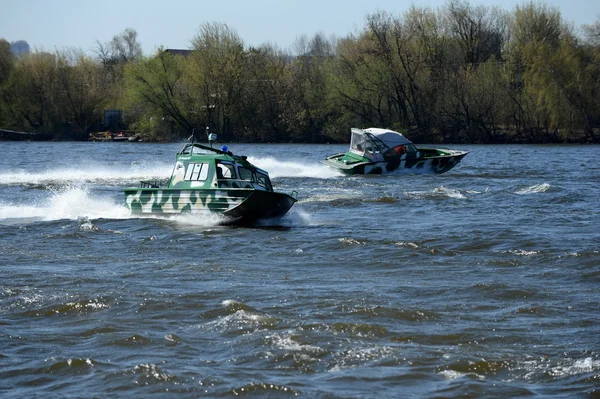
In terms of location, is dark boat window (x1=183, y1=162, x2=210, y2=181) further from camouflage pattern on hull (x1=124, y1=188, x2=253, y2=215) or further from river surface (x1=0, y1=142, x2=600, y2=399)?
river surface (x1=0, y1=142, x2=600, y2=399)

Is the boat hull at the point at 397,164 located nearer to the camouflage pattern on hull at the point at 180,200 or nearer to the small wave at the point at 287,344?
the camouflage pattern on hull at the point at 180,200

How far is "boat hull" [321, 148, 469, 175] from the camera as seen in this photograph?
4319 cm

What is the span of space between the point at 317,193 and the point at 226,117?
54.3 meters

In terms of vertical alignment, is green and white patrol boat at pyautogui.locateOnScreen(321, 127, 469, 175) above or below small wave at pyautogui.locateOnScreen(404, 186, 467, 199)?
above

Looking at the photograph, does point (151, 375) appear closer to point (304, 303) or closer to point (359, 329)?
point (359, 329)

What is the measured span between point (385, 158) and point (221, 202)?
2126cm

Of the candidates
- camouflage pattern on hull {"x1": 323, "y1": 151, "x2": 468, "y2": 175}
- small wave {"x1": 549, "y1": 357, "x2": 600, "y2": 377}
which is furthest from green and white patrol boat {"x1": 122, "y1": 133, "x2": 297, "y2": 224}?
camouflage pattern on hull {"x1": 323, "y1": 151, "x2": 468, "y2": 175}

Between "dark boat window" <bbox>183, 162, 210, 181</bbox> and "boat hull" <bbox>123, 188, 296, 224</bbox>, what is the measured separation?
399 mm

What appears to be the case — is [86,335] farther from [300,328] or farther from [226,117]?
[226,117]

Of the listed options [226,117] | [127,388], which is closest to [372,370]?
[127,388]

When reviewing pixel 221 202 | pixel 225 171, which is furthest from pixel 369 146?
pixel 221 202

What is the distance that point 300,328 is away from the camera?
41.6 ft

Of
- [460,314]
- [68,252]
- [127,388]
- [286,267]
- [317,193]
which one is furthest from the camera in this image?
[317,193]

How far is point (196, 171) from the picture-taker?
2367cm
